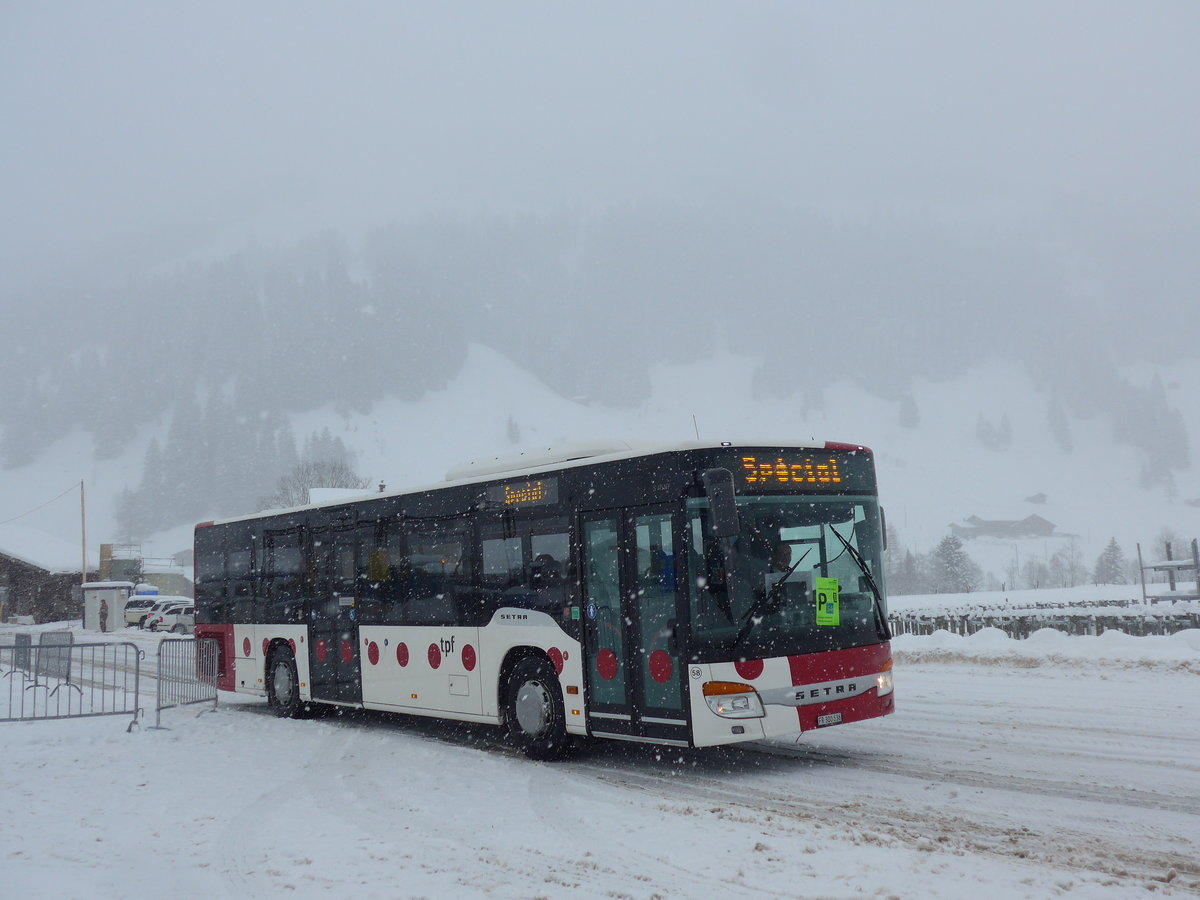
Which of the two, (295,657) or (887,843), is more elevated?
(295,657)

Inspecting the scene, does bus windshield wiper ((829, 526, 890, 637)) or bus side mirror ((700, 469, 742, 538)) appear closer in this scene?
bus side mirror ((700, 469, 742, 538))

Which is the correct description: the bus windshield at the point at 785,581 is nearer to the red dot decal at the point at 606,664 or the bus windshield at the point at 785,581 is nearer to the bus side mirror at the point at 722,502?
the bus side mirror at the point at 722,502

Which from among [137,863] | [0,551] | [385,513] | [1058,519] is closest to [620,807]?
[137,863]

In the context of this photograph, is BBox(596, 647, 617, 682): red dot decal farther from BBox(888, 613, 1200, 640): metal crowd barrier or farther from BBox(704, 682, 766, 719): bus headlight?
BBox(888, 613, 1200, 640): metal crowd barrier

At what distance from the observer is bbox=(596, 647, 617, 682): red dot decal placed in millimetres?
9461

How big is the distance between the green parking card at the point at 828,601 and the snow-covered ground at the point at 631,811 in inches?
54.4

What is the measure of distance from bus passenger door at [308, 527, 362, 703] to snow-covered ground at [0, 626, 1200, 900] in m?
0.95

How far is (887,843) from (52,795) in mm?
7558

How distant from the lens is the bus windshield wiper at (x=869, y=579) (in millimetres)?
9266

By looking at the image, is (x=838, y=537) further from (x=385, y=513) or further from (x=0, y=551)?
(x=0, y=551)

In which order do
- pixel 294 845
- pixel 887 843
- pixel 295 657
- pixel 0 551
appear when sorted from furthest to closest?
pixel 0 551
pixel 295 657
pixel 294 845
pixel 887 843

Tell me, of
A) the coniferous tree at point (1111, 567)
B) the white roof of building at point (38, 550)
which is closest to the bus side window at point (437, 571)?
the white roof of building at point (38, 550)

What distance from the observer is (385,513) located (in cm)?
1324

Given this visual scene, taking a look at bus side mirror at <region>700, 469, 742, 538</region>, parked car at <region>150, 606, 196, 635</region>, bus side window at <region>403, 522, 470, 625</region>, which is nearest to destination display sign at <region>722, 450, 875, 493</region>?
bus side mirror at <region>700, 469, 742, 538</region>
